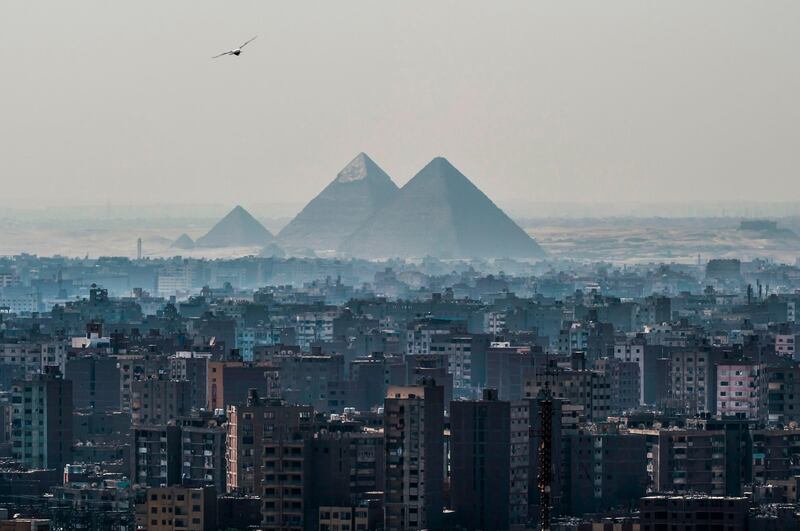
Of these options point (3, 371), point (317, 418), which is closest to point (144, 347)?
point (3, 371)

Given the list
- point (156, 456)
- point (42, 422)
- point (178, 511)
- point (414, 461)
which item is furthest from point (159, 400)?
point (178, 511)

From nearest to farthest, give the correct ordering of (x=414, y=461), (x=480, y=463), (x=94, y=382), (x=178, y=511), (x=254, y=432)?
(x=178, y=511), (x=414, y=461), (x=480, y=463), (x=254, y=432), (x=94, y=382)

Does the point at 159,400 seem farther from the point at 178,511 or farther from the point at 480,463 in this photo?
the point at 178,511

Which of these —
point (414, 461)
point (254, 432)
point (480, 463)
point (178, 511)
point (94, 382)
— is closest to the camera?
point (178, 511)

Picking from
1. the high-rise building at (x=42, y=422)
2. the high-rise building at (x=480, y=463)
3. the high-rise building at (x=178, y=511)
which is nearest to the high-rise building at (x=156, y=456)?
the high-rise building at (x=42, y=422)

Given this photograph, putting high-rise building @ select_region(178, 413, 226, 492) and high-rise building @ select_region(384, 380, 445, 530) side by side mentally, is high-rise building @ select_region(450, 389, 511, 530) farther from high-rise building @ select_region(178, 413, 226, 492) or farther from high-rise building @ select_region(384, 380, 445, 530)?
high-rise building @ select_region(178, 413, 226, 492)

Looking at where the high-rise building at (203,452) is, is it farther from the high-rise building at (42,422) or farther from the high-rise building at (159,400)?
the high-rise building at (159,400)
